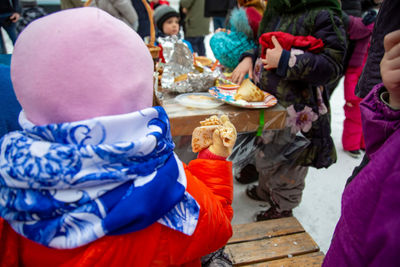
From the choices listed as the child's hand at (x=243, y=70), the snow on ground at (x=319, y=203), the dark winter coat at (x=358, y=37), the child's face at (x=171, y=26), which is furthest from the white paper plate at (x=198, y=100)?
the child's face at (x=171, y=26)

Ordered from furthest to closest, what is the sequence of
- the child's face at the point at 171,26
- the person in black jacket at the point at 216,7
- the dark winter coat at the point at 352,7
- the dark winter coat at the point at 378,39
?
the person in black jacket at the point at 216,7, the child's face at the point at 171,26, the dark winter coat at the point at 352,7, the dark winter coat at the point at 378,39

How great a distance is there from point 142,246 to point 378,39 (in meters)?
0.90

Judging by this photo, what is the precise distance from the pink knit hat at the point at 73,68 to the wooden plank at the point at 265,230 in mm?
1136

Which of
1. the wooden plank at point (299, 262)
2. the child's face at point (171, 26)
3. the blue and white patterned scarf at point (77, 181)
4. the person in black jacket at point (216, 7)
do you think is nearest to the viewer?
the blue and white patterned scarf at point (77, 181)

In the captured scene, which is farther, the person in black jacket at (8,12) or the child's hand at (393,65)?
the person in black jacket at (8,12)

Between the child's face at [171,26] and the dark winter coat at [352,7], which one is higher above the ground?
the dark winter coat at [352,7]

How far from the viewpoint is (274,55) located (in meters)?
1.33

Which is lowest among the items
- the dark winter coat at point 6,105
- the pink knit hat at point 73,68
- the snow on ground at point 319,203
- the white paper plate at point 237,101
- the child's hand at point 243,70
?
the snow on ground at point 319,203

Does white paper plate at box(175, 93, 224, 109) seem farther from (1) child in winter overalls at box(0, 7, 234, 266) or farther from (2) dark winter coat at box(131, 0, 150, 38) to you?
(2) dark winter coat at box(131, 0, 150, 38)

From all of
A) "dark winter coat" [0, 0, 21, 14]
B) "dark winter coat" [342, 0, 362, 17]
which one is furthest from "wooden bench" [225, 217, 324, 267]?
"dark winter coat" [0, 0, 21, 14]

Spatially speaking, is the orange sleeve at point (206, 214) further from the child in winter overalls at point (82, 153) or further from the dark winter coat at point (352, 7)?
the dark winter coat at point (352, 7)

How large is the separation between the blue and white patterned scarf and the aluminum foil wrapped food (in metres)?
1.05

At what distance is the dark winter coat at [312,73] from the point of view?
4.25 ft

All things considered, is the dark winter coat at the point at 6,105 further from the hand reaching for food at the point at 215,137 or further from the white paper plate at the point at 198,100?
the white paper plate at the point at 198,100
